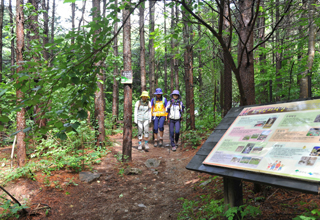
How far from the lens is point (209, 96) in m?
11.1

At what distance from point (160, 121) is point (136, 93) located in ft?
51.5

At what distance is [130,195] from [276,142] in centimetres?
371

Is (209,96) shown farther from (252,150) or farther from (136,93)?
(136,93)

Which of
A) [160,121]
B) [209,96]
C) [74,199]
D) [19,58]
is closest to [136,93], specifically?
[209,96]

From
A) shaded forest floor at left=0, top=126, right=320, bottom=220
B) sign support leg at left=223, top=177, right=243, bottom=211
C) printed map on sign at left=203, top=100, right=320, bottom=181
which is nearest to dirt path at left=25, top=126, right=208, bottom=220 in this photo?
shaded forest floor at left=0, top=126, right=320, bottom=220

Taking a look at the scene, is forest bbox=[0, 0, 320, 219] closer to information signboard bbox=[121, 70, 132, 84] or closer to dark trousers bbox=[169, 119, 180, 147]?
information signboard bbox=[121, 70, 132, 84]

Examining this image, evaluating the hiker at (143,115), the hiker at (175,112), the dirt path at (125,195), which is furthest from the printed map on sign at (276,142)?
the hiker at (143,115)

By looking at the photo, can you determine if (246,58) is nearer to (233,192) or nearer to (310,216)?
(233,192)

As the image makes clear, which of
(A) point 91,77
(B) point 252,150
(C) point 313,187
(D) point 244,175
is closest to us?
(C) point 313,187

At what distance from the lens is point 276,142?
203 cm

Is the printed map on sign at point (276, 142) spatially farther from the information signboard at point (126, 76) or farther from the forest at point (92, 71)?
the information signboard at point (126, 76)

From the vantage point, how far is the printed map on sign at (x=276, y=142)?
5.67ft

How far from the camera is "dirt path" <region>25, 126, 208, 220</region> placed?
3.98 metres

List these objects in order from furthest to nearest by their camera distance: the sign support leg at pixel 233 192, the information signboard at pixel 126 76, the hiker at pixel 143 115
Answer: the hiker at pixel 143 115, the information signboard at pixel 126 76, the sign support leg at pixel 233 192
